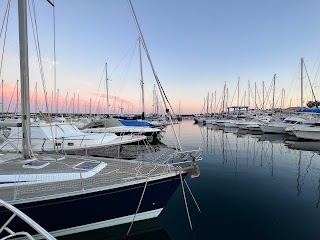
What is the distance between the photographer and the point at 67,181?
19.4ft

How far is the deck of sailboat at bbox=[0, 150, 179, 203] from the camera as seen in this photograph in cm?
514

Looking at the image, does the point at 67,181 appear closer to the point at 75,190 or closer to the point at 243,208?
the point at 75,190

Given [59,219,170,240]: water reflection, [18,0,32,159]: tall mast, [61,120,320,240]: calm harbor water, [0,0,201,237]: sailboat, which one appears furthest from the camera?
[18,0,32,159]: tall mast

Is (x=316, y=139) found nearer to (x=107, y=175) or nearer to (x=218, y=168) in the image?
(x=218, y=168)

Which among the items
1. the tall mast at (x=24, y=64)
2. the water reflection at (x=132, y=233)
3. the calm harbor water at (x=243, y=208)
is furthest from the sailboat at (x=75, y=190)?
the calm harbor water at (x=243, y=208)

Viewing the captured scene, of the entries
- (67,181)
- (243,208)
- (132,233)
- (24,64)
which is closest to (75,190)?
(67,181)

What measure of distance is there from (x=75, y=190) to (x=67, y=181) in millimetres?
793

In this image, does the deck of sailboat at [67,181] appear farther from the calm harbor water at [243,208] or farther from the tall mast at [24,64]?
the calm harbor water at [243,208]

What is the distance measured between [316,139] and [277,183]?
66.7ft

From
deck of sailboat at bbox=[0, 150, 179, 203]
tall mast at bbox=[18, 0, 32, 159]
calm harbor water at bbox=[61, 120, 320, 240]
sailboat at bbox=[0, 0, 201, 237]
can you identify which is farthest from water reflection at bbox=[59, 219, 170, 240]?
tall mast at bbox=[18, 0, 32, 159]

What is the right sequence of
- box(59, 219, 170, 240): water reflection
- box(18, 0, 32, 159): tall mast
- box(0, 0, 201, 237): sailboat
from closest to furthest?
box(0, 0, 201, 237): sailboat < box(59, 219, 170, 240): water reflection < box(18, 0, 32, 159): tall mast

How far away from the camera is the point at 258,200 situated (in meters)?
8.69

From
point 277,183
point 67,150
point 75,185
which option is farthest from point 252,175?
point 67,150

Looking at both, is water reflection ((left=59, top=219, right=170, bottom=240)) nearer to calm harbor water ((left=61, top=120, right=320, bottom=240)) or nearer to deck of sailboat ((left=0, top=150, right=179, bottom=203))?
calm harbor water ((left=61, top=120, right=320, bottom=240))
